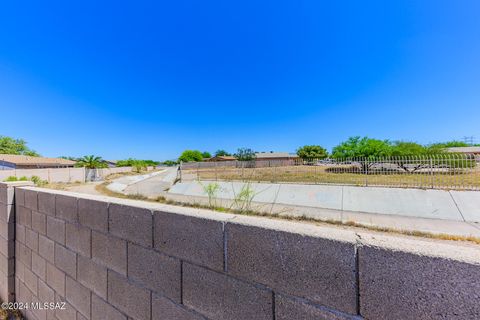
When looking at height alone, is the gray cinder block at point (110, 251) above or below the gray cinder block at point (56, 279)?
above

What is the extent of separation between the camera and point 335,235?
3.18 feet

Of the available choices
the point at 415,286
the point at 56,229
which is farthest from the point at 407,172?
the point at 56,229

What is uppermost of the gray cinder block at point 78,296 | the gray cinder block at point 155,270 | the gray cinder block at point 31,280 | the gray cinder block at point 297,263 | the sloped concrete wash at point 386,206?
the gray cinder block at point 297,263

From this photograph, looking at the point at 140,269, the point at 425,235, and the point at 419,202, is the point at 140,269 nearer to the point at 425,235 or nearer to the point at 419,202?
the point at 425,235

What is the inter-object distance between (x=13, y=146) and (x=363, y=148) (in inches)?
2743

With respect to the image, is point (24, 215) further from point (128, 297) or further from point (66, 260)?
point (128, 297)

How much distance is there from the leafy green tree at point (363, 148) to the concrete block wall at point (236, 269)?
22533 mm

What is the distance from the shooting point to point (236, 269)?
1.20m

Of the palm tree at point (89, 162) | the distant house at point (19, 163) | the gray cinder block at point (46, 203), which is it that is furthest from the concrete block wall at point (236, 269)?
the distant house at point (19, 163)

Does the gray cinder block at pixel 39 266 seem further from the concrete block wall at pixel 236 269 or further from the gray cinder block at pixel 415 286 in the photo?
the gray cinder block at pixel 415 286

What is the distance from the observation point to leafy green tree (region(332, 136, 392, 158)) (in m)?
21.9

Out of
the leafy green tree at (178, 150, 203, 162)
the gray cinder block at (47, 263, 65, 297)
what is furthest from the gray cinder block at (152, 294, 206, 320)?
the leafy green tree at (178, 150, 203, 162)

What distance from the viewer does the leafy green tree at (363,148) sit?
21.9 meters

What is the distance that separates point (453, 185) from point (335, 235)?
12872 millimetres
